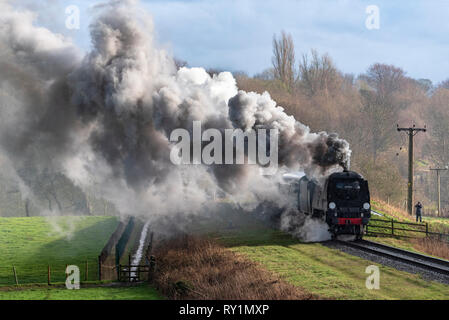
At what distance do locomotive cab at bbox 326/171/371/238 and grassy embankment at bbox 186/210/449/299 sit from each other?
1.62 m

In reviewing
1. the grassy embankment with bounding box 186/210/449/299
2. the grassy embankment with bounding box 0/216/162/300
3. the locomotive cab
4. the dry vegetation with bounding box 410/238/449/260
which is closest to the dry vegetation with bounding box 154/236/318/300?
the grassy embankment with bounding box 186/210/449/299

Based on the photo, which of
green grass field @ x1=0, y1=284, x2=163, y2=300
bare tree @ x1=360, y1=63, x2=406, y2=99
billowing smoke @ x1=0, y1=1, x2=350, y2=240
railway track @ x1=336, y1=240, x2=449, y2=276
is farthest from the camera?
bare tree @ x1=360, y1=63, x2=406, y2=99

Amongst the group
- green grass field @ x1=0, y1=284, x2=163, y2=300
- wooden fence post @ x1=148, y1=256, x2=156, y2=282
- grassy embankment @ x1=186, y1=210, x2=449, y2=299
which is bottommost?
green grass field @ x1=0, y1=284, x2=163, y2=300

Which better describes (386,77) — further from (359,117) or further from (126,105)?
(126,105)

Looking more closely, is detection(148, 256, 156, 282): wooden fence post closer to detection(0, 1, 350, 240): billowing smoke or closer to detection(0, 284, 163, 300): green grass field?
detection(0, 284, 163, 300): green grass field

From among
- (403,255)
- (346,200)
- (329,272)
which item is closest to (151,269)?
(329,272)

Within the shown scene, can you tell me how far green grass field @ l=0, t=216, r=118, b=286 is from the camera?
32853 millimetres

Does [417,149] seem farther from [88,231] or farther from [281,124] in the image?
[281,124]

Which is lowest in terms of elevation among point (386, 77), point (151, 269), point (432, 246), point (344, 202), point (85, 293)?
point (85, 293)

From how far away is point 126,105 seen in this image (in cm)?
3030

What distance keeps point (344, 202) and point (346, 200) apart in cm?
17

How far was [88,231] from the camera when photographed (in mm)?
53375
